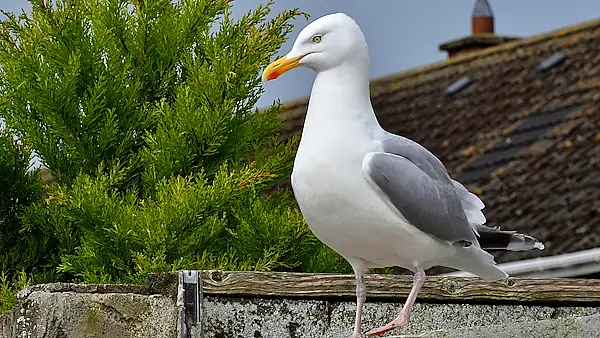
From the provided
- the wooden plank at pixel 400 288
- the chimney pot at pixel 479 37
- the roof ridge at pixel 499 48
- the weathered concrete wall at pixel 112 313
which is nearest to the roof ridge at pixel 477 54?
the roof ridge at pixel 499 48

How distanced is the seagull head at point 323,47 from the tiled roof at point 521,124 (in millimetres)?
4485

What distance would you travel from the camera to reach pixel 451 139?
39.5 feet

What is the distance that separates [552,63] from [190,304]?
8989 millimetres

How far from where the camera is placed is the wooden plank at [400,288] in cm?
389

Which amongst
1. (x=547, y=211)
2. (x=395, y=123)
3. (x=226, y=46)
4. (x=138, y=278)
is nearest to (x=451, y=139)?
(x=395, y=123)

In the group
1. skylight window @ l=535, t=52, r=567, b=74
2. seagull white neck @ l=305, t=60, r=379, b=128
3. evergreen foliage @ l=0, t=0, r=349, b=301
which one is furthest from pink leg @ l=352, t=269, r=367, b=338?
skylight window @ l=535, t=52, r=567, b=74

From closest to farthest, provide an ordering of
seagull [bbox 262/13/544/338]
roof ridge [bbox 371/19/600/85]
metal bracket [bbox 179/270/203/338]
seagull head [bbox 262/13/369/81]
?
seagull [bbox 262/13/544/338] → seagull head [bbox 262/13/369/81] → metal bracket [bbox 179/270/203/338] → roof ridge [bbox 371/19/600/85]

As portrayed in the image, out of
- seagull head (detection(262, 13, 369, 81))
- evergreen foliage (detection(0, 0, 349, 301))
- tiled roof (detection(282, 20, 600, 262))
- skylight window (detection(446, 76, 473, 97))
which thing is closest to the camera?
seagull head (detection(262, 13, 369, 81))

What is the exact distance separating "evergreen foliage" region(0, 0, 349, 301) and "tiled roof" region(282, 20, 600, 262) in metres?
2.89

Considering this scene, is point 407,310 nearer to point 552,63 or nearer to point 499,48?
point 552,63

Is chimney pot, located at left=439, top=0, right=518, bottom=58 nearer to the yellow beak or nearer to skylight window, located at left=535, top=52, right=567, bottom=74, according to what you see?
skylight window, located at left=535, top=52, right=567, bottom=74

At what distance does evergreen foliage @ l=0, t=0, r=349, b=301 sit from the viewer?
4.59 m

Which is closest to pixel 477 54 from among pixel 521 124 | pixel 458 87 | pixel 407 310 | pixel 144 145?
pixel 458 87

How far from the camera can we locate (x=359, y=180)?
3395 mm
